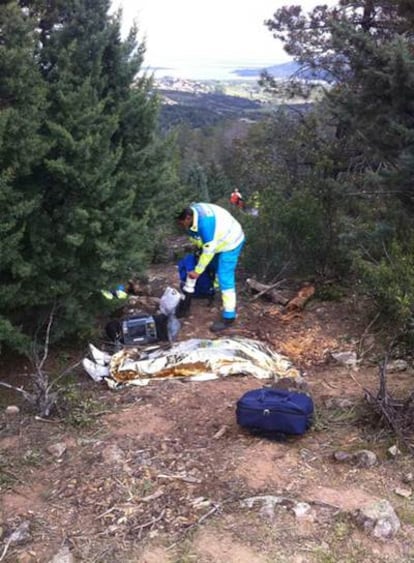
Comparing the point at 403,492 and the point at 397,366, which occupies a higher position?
the point at 403,492

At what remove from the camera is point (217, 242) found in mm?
6973

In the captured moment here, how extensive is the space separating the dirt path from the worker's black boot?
1639mm

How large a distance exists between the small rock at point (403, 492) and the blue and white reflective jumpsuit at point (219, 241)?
3.67 metres

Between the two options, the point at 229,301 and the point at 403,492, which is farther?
the point at 229,301

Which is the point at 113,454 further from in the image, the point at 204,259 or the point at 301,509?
the point at 204,259

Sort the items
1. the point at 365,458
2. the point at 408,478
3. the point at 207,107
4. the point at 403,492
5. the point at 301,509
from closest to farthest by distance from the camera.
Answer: the point at 301,509 → the point at 403,492 → the point at 408,478 → the point at 365,458 → the point at 207,107

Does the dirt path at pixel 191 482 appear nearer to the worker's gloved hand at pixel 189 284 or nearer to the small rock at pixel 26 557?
the small rock at pixel 26 557

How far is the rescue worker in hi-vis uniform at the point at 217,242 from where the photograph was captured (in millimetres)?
6844

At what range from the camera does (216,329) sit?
7031 mm

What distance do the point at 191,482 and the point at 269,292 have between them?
442 cm

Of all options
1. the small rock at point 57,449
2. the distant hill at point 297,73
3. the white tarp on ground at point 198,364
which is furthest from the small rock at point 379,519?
the distant hill at point 297,73

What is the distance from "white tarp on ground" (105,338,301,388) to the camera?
18.9 feet

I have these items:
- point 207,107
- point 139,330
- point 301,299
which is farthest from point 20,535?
point 207,107

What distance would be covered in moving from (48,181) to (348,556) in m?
4.55
